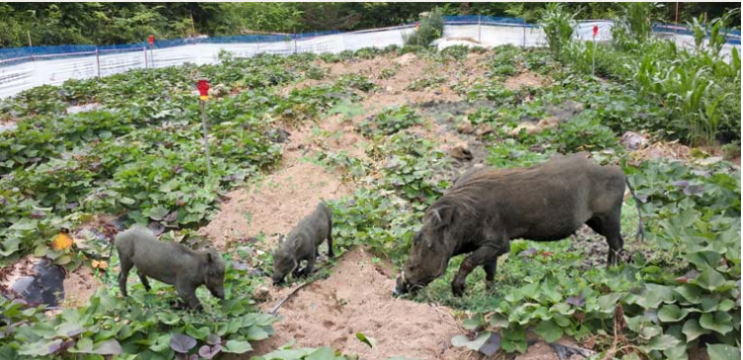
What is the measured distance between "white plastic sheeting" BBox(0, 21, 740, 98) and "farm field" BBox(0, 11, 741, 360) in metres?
1.86

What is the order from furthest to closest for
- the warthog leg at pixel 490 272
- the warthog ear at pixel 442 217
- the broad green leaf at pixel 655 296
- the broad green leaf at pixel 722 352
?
the warthog leg at pixel 490 272 < the warthog ear at pixel 442 217 < the broad green leaf at pixel 655 296 < the broad green leaf at pixel 722 352

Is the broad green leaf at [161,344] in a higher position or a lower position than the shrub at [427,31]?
lower

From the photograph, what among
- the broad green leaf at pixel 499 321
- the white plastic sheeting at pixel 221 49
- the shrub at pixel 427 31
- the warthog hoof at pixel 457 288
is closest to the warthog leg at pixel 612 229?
the warthog hoof at pixel 457 288

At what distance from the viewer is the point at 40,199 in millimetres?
7148

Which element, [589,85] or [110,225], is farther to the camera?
[589,85]

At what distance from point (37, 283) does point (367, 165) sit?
4.41 meters

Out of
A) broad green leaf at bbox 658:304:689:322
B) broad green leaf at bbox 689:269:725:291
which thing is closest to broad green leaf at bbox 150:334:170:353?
broad green leaf at bbox 658:304:689:322

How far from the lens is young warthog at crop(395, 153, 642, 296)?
4.64m

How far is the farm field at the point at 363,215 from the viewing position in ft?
13.4

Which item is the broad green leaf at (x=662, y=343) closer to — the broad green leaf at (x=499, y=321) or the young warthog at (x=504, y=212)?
the broad green leaf at (x=499, y=321)

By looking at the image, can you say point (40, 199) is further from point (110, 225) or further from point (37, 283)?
point (37, 283)

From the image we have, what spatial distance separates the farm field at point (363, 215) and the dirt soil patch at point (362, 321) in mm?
16

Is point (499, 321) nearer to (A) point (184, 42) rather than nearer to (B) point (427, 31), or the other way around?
(A) point (184, 42)

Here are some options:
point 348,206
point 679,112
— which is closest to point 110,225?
point 348,206
